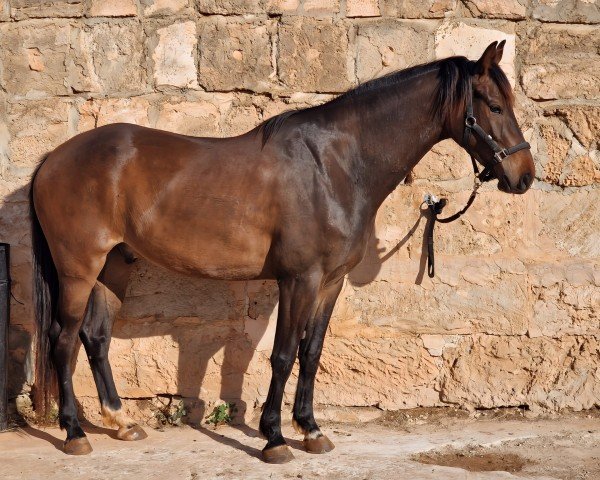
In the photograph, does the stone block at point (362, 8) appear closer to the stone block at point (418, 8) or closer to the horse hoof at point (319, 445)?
the stone block at point (418, 8)

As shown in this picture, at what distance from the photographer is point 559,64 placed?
190 inches

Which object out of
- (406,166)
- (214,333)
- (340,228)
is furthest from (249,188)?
(214,333)

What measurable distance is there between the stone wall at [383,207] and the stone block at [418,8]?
0.01 metres

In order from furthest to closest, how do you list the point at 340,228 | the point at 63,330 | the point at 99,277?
the point at 99,277, the point at 63,330, the point at 340,228

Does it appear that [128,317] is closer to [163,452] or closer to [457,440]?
[163,452]

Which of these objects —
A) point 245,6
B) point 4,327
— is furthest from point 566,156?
point 4,327

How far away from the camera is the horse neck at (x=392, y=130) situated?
4.14 m

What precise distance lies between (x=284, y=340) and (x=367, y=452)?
764 millimetres

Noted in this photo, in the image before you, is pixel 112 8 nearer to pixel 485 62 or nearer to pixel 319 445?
pixel 485 62

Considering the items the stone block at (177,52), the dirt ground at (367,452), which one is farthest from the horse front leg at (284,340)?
the stone block at (177,52)

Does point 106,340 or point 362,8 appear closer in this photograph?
point 106,340

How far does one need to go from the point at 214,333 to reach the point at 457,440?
1581 mm

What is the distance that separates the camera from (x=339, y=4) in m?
4.79

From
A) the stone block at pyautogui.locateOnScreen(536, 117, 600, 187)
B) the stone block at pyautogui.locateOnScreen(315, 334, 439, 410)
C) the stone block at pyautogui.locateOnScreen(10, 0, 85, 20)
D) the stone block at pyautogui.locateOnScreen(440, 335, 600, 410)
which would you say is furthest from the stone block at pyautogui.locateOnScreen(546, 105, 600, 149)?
the stone block at pyautogui.locateOnScreen(10, 0, 85, 20)
